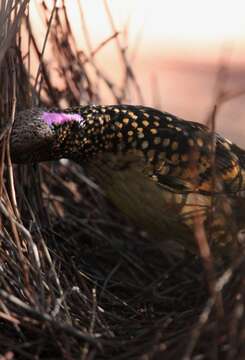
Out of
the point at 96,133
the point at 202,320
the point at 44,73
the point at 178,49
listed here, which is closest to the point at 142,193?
the point at 96,133

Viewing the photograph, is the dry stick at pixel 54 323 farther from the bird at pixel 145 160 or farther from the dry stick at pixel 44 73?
the dry stick at pixel 44 73

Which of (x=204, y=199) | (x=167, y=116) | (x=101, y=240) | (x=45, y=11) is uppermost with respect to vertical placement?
(x=45, y=11)

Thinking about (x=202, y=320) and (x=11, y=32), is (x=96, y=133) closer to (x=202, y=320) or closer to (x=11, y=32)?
(x=11, y=32)

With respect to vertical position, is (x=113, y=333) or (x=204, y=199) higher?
(x=204, y=199)

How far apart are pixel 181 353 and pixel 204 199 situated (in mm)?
629

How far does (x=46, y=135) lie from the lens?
72.8 inches

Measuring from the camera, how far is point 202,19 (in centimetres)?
521

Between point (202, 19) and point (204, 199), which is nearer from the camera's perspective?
point (204, 199)

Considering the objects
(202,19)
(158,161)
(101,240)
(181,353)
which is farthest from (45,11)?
(202,19)

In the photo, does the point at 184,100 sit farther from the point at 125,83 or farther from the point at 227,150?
the point at 227,150

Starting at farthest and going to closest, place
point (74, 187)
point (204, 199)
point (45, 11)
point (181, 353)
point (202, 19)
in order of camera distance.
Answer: point (202, 19)
point (74, 187)
point (45, 11)
point (204, 199)
point (181, 353)

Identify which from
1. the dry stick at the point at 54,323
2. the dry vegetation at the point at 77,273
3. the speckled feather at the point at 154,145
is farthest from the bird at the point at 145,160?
the dry stick at the point at 54,323

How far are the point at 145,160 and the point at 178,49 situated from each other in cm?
304

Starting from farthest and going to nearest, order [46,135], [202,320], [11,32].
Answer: [46,135] < [11,32] < [202,320]
